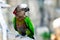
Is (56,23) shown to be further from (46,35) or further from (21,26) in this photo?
(21,26)

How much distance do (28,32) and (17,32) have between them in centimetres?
7

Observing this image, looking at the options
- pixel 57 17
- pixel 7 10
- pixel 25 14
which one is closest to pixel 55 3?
pixel 57 17

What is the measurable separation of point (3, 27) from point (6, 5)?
0.44ft

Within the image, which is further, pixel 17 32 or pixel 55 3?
pixel 17 32

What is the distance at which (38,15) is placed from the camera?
2.67ft

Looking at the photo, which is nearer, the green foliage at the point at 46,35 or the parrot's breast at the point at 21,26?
the green foliage at the point at 46,35

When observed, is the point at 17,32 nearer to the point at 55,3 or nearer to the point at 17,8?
the point at 17,8

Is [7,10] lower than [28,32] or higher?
higher

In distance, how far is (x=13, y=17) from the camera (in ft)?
2.95

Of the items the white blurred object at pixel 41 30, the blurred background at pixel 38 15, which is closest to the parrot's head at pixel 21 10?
the blurred background at pixel 38 15

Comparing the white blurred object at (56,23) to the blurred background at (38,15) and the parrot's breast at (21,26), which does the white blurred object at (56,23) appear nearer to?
the blurred background at (38,15)

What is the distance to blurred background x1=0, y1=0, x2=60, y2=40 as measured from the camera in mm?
780

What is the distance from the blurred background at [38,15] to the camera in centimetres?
78

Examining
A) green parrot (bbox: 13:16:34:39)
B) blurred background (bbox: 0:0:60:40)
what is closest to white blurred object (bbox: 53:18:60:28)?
blurred background (bbox: 0:0:60:40)
